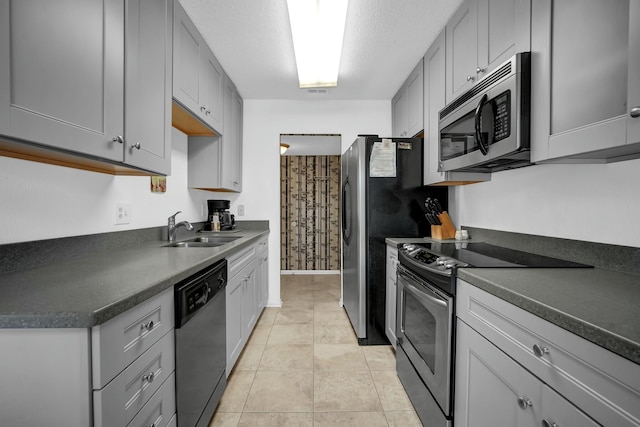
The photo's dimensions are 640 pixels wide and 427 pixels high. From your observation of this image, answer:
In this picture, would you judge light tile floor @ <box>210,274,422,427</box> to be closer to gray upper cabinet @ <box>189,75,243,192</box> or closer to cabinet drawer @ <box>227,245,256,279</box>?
cabinet drawer @ <box>227,245,256,279</box>

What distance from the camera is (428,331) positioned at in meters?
1.43

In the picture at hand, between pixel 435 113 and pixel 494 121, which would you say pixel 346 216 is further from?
pixel 494 121

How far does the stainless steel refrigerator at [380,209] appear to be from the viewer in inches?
90.4

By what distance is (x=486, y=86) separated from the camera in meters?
1.38

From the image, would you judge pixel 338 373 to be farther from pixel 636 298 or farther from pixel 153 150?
pixel 153 150

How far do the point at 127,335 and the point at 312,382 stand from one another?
1.39 m

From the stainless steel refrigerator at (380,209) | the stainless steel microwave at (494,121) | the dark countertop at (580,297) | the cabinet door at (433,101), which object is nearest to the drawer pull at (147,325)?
the dark countertop at (580,297)

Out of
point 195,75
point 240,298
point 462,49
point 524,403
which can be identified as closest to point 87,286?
point 240,298

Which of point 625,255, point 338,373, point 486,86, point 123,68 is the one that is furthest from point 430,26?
point 338,373

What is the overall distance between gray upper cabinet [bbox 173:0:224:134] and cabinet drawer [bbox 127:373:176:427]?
149 centimetres

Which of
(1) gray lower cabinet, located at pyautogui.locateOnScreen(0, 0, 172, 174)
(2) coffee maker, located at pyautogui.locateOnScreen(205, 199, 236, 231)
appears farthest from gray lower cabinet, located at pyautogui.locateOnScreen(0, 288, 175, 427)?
(2) coffee maker, located at pyautogui.locateOnScreen(205, 199, 236, 231)

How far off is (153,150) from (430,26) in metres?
1.99

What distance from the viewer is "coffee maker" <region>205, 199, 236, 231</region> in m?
2.95

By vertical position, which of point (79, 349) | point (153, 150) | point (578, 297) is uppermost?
point (153, 150)
